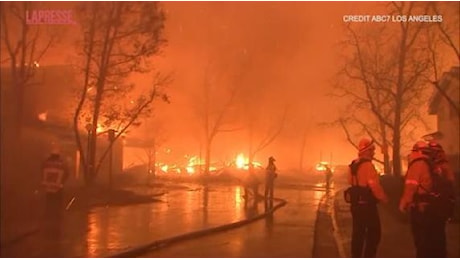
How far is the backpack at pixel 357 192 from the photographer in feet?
21.3

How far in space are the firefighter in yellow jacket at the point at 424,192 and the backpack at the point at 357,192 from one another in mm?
417

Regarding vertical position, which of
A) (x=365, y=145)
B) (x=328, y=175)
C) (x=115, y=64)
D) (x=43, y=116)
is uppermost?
(x=115, y=64)

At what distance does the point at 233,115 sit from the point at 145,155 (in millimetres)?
9525

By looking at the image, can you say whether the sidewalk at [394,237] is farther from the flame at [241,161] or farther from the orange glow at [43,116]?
the orange glow at [43,116]

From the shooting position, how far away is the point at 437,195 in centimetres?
610

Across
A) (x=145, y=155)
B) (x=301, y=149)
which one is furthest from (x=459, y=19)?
(x=145, y=155)

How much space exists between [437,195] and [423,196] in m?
0.15

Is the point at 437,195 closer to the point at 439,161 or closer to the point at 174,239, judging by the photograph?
the point at 439,161

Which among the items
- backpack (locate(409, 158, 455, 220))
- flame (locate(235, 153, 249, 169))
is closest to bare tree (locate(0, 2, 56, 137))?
flame (locate(235, 153, 249, 169))

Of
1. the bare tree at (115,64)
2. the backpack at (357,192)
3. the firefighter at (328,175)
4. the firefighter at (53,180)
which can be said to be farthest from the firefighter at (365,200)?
the bare tree at (115,64)

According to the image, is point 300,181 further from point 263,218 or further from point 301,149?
point 263,218

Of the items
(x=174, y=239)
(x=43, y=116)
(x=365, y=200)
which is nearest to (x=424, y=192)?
(x=365, y=200)

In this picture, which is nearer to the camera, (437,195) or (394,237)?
(437,195)

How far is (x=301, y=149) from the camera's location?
30.1ft
